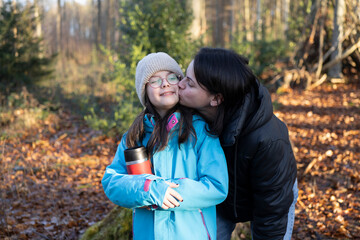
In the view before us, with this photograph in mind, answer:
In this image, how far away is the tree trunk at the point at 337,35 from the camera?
10023mm

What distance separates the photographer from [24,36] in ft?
31.7

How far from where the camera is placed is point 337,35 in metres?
10.4

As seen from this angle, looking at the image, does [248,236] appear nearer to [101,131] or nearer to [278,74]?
[101,131]

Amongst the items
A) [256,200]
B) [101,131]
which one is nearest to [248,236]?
[256,200]

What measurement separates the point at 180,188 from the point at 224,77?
0.72 m

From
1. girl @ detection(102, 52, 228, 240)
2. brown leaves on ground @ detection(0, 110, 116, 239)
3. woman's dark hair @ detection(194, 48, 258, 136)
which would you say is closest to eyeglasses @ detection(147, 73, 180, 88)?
girl @ detection(102, 52, 228, 240)

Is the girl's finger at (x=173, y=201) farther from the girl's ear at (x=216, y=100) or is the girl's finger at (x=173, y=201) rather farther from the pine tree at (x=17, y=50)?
the pine tree at (x=17, y=50)

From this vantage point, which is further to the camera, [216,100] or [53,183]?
[53,183]

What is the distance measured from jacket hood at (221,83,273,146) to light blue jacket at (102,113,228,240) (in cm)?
13

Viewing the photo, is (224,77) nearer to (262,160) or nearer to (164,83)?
(164,83)

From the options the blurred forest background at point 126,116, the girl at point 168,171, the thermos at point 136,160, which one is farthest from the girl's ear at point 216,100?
the blurred forest background at point 126,116

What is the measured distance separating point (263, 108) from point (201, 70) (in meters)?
0.45

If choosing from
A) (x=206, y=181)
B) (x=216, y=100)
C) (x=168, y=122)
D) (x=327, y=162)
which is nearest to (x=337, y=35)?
(x=327, y=162)

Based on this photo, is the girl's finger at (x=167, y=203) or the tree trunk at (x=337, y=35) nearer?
the girl's finger at (x=167, y=203)
